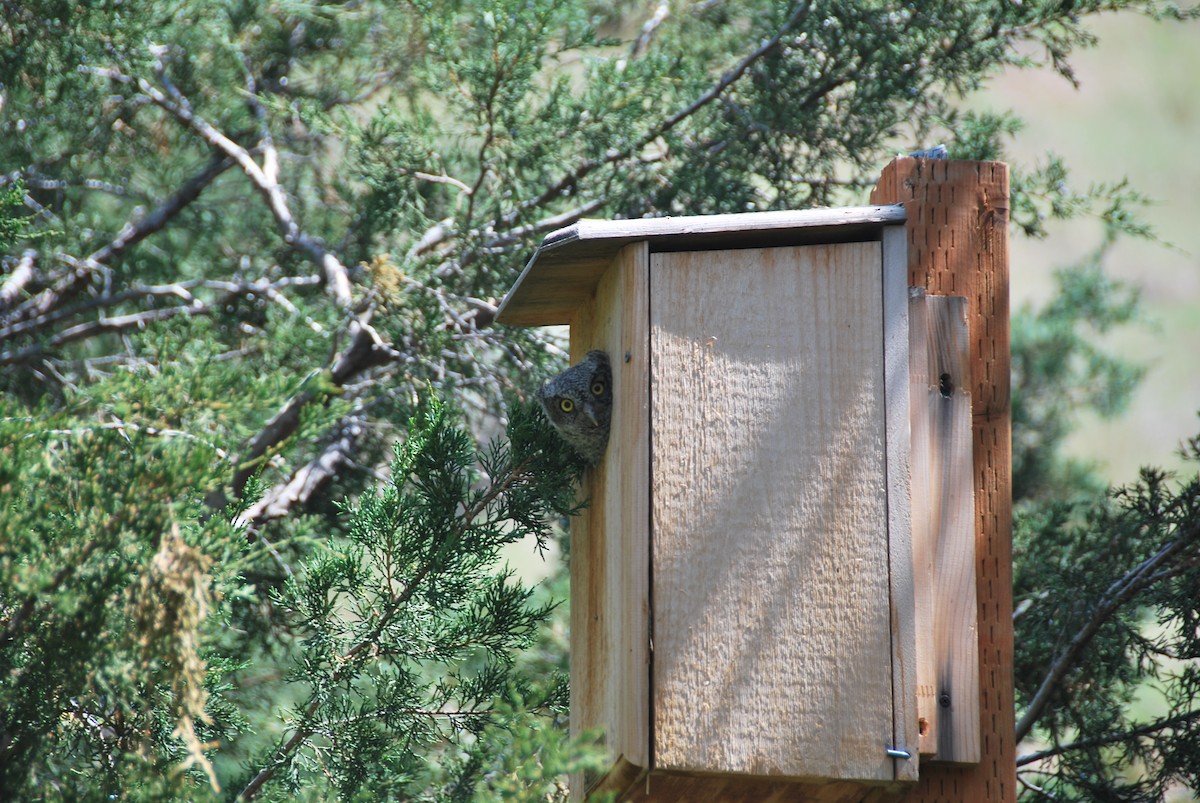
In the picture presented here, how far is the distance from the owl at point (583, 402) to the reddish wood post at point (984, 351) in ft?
2.35

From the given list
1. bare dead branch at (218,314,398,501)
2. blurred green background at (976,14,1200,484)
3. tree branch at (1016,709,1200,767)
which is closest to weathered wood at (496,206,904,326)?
bare dead branch at (218,314,398,501)

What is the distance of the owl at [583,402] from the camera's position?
100 inches

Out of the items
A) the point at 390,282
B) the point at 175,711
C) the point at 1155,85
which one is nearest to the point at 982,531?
the point at 175,711

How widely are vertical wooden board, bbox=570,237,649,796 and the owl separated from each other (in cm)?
4

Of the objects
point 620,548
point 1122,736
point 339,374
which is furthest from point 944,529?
point 339,374

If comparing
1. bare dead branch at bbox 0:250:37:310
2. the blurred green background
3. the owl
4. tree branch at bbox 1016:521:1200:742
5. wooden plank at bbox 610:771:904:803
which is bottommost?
wooden plank at bbox 610:771:904:803

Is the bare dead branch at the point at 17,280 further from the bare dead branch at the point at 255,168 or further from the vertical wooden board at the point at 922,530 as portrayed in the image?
the vertical wooden board at the point at 922,530

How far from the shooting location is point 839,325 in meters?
2.24

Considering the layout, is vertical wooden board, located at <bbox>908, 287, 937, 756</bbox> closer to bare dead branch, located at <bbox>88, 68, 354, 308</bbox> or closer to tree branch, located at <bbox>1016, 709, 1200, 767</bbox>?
tree branch, located at <bbox>1016, 709, 1200, 767</bbox>

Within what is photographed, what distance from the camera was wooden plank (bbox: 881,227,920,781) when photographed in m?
2.08

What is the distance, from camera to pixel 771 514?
2.19 m

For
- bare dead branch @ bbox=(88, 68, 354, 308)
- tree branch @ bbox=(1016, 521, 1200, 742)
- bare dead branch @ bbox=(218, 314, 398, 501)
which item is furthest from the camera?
bare dead branch @ bbox=(88, 68, 354, 308)

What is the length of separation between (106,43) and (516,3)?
1396 millimetres

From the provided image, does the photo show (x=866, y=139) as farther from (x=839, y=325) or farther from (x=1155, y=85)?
(x=1155, y=85)
